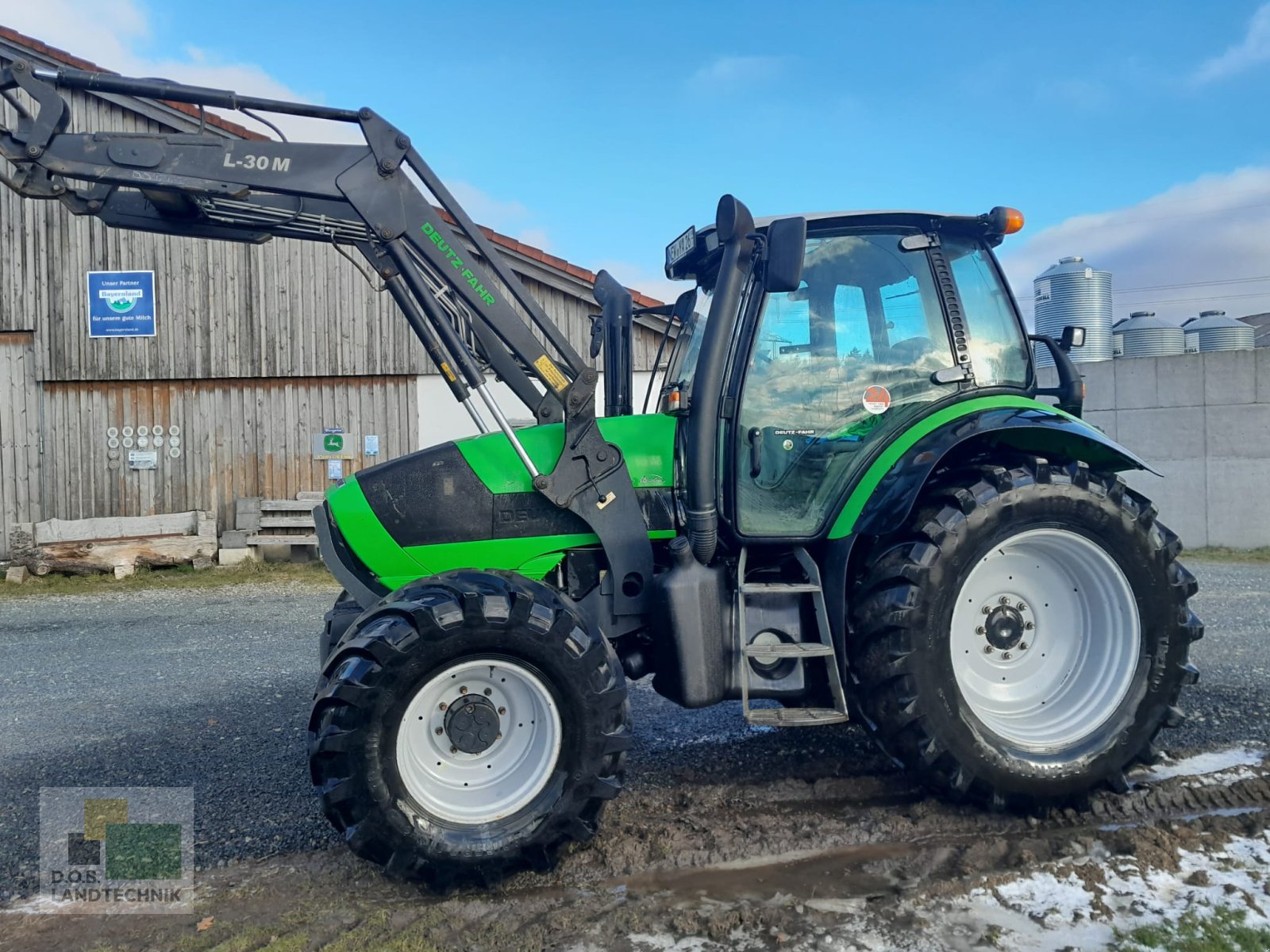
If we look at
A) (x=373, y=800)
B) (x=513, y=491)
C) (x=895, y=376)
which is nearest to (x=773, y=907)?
(x=373, y=800)

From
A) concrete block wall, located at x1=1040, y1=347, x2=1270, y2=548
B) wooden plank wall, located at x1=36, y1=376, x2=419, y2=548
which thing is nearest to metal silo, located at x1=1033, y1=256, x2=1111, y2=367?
concrete block wall, located at x1=1040, y1=347, x2=1270, y2=548

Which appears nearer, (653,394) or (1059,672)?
(1059,672)

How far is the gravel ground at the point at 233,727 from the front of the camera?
3844 millimetres

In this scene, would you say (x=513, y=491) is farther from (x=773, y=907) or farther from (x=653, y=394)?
(x=773, y=907)

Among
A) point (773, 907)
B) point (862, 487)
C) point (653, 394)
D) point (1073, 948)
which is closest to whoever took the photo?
point (1073, 948)

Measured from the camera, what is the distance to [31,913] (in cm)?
299

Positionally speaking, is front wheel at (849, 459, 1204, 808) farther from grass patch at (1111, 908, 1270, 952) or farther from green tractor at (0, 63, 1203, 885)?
grass patch at (1111, 908, 1270, 952)

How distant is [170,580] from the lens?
11062 mm

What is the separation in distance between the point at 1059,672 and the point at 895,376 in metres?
1.43

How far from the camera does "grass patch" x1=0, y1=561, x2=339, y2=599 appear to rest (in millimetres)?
10617

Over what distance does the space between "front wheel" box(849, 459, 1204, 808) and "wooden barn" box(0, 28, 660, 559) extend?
8345 mm

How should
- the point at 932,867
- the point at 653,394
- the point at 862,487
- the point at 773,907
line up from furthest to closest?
the point at 653,394 → the point at 862,487 → the point at 932,867 → the point at 773,907

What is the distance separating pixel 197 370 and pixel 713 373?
34.1 ft

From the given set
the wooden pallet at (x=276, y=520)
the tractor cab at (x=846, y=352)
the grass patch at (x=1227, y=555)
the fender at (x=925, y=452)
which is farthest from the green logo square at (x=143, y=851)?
the grass patch at (x=1227, y=555)
